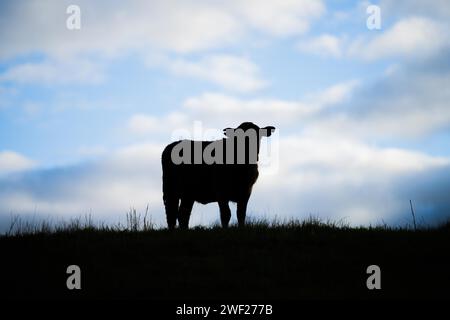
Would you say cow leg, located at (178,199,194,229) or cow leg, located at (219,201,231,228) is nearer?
cow leg, located at (219,201,231,228)

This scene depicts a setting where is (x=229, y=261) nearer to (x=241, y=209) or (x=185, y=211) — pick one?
(x=241, y=209)

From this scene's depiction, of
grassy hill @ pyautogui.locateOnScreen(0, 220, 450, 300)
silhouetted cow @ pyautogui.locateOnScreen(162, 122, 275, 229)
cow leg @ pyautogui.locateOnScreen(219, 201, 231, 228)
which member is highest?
silhouetted cow @ pyautogui.locateOnScreen(162, 122, 275, 229)

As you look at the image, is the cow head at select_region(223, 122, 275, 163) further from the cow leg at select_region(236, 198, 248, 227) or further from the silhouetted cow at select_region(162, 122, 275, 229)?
the cow leg at select_region(236, 198, 248, 227)

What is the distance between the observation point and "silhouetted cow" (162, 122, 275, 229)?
1497 centimetres

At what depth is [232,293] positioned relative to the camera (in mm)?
8375

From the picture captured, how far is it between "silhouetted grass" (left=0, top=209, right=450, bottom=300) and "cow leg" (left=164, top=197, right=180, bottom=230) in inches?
123

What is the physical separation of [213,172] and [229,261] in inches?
223

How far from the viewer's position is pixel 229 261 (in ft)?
32.1

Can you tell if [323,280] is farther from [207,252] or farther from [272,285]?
[207,252]

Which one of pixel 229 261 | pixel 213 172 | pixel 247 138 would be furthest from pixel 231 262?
pixel 247 138

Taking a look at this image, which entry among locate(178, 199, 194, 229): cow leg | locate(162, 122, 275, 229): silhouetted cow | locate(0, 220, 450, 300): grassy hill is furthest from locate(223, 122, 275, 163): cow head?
locate(0, 220, 450, 300): grassy hill
